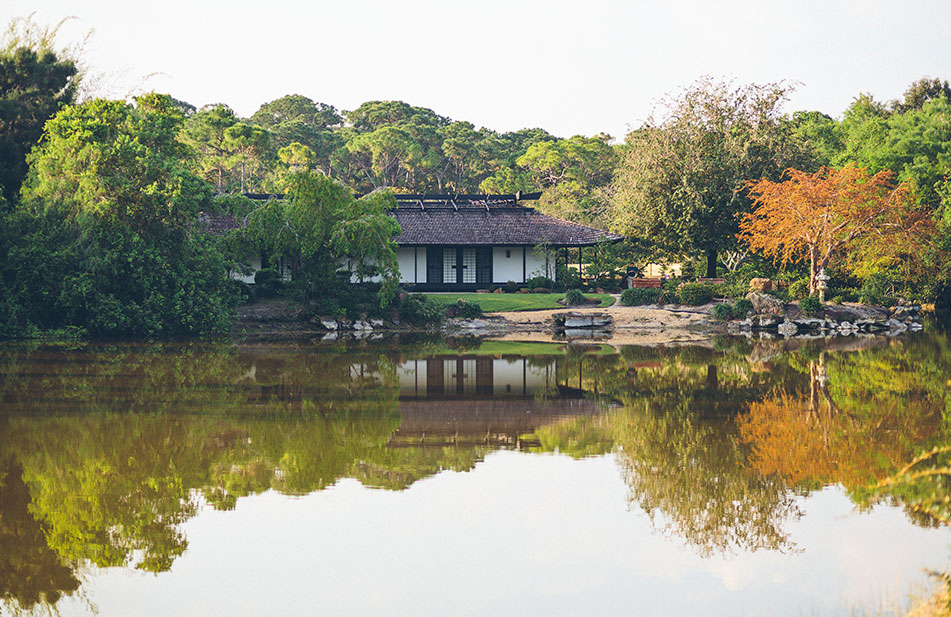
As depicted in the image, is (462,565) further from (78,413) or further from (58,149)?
(58,149)

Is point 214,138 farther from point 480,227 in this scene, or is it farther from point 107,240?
point 107,240

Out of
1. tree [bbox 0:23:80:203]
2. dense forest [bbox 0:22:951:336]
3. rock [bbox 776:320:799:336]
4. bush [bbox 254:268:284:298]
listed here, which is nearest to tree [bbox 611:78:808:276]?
dense forest [bbox 0:22:951:336]

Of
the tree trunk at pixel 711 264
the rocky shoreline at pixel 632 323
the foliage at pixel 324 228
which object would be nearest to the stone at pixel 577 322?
the rocky shoreline at pixel 632 323

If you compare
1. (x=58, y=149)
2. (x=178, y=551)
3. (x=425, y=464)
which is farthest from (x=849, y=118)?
(x=178, y=551)

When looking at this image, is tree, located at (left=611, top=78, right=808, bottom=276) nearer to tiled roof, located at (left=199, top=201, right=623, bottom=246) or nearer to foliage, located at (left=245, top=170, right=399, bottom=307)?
tiled roof, located at (left=199, top=201, right=623, bottom=246)

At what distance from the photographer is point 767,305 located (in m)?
35.3

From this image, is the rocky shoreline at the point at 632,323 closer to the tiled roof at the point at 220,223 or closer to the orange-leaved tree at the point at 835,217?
the orange-leaved tree at the point at 835,217

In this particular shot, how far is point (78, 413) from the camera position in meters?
15.0

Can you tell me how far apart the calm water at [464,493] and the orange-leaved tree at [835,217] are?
676 inches

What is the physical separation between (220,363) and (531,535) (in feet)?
48.5

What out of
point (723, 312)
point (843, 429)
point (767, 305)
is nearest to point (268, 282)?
point (723, 312)

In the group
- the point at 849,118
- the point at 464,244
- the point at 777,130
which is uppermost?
the point at 849,118

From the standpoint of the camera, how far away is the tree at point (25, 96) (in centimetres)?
3167

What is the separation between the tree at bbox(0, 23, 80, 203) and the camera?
31.7 meters
